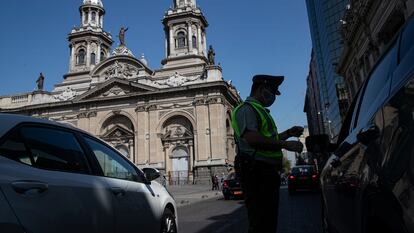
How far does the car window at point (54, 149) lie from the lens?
2.71 meters

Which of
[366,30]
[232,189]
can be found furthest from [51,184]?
[366,30]

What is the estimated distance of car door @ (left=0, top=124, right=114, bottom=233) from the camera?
90.4 inches

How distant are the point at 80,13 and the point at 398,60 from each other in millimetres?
57863

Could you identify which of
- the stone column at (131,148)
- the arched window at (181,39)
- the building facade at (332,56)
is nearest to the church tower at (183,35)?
the arched window at (181,39)

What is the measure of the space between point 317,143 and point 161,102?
40.4 meters

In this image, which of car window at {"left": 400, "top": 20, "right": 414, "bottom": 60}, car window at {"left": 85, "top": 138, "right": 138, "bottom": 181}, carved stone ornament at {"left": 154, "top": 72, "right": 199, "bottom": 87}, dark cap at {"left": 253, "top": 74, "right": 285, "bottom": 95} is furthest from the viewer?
carved stone ornament at {"left": 154, "top": 72, "right": 199, "bottom": 87}

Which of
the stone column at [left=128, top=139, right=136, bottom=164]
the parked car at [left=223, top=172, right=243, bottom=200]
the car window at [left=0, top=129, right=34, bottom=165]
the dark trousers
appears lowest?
the parked car at [left=223, top=172, right=243, bottom=200]

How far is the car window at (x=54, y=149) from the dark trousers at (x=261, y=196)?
149 cm

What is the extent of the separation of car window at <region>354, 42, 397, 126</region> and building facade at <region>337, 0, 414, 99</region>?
16.8 metres

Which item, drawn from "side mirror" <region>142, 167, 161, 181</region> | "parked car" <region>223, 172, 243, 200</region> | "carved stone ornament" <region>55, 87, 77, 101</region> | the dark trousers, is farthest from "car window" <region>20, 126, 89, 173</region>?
"carved stone ornament" <region>55, 87, 77, 101</region>

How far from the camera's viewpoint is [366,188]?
1.96 metres

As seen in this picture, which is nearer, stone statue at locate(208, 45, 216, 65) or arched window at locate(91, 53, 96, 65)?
stone statue at locate(208, 45, 216, 65)

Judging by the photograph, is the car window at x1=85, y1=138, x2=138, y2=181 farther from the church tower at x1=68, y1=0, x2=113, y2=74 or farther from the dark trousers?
the church tower at x1=68, y1=0, x2=113, y2=74

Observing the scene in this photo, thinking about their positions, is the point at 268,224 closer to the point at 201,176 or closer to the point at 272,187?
the point at 272,187
